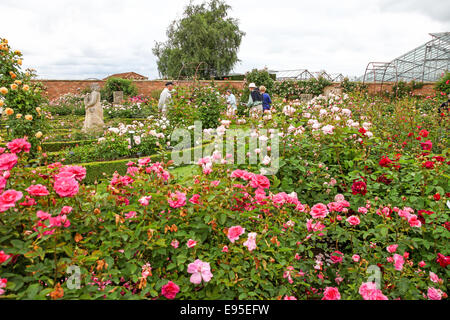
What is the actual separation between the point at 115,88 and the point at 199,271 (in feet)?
59.7

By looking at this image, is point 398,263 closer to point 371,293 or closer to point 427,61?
point 371,293

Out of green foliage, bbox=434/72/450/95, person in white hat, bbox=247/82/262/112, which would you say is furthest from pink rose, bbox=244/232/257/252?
green foliage, bbox=434/72/450/95

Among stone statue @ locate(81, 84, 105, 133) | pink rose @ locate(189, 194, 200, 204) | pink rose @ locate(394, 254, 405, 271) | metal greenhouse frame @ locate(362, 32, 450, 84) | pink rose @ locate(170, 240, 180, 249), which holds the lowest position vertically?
pink rose @ locate(394, 254, 405, 271)

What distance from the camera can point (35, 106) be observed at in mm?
4656

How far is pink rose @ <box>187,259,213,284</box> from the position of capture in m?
1.20

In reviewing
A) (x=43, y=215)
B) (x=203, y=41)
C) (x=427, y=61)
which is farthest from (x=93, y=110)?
(x=427, y=61)

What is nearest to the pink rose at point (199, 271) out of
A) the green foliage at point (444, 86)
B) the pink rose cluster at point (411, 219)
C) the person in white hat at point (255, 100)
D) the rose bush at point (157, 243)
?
the rose bush at point (157, 243)

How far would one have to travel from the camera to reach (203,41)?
2309 cm

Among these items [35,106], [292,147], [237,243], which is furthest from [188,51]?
[237,243]

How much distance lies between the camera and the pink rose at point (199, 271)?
1.20 m

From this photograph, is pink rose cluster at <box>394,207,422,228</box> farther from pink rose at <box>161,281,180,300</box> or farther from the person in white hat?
the person in white hat

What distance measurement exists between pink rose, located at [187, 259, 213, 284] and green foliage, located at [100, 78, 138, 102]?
17.7 metres
